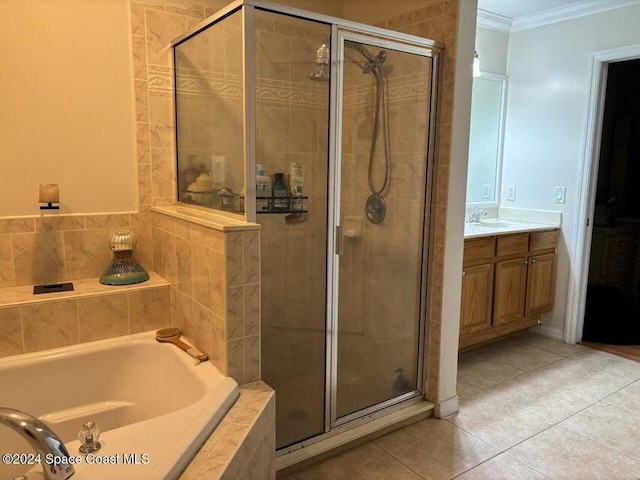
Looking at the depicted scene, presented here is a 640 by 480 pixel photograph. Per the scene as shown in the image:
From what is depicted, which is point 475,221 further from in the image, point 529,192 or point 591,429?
point 591,429

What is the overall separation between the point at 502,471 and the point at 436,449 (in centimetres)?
30

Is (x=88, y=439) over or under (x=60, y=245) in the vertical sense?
under

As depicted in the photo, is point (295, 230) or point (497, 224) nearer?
point (295, 230)

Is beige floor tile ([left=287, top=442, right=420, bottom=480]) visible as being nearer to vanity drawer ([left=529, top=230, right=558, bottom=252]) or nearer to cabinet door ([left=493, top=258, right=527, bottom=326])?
cabinet door ([left=493, top=258, right=527, bottom=326])

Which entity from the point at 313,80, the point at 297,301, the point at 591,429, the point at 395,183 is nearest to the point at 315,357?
the point at 297,301

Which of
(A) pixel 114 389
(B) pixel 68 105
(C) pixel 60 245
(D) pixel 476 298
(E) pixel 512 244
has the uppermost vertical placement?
(B) pixel 68 105

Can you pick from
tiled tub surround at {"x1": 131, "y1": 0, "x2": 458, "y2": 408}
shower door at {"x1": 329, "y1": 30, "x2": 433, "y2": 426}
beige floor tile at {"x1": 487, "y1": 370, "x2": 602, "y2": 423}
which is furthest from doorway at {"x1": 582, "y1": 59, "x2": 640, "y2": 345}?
tiled tub surround at {"x1": 131, "y1": 0, "x2": 458, "y2": 408}

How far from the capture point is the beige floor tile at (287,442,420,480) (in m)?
2.04

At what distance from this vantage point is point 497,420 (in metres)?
2.50

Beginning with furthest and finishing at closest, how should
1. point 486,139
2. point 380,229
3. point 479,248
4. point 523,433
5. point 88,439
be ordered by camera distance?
point 486,139, point 479,248, point 380,229, point 523,433, point 88,439

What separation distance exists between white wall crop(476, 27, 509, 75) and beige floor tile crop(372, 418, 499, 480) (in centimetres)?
276

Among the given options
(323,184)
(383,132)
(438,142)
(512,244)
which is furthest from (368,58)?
(512,244)

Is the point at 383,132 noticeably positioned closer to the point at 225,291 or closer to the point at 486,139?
the point at 225,291

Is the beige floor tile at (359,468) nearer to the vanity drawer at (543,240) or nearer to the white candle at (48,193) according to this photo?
the white candle at (48,193)
